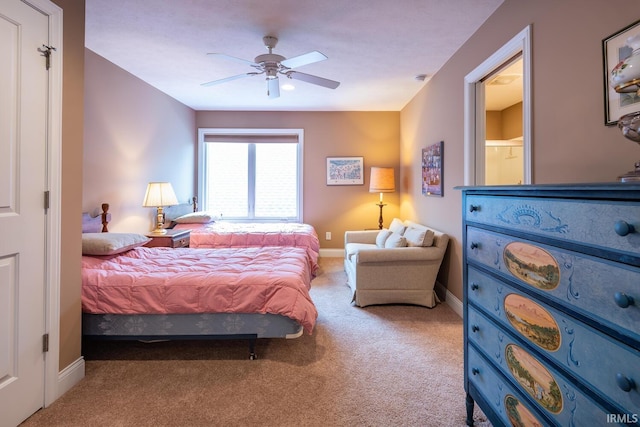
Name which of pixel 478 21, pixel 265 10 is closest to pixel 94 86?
pixel 265 10

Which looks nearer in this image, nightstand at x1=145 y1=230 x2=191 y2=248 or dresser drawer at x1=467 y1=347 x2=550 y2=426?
dresser drawer at x1=467 y1=347 x2=550 y2=426

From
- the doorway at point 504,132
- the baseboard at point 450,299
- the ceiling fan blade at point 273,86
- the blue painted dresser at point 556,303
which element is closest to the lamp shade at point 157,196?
the ceiling fan blade at point 273,86

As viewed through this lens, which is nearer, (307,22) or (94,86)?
(307,22)

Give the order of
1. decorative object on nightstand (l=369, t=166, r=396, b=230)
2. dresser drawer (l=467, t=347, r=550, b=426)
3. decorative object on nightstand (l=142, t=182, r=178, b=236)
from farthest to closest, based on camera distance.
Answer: decorative object on nightstand (l=369, t=166, r=396, b=230)
decorative object on nightstand (l=142, t=182, r=178, b=236)
dresser drawer (l=467, t=347, r=550, b=426)

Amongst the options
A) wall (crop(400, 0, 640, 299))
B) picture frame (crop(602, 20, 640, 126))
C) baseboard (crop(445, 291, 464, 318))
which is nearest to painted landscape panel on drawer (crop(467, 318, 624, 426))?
Answer: wall (crop(400, 0, 640, 299))

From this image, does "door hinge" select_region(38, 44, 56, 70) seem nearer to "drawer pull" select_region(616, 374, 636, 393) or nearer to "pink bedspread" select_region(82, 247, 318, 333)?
"pink bedspread" select_region(82, 247, 318, 333)

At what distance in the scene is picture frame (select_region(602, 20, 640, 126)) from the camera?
1.37m

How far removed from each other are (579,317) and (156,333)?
2341 millimetres

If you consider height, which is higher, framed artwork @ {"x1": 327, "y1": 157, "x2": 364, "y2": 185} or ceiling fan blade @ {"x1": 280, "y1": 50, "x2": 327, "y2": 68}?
ceiling fan blade @ {"x1": 280, "y1": 50, "x2": 327, "y2": 68}

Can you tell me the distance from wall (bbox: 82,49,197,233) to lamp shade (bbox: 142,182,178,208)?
0.28m

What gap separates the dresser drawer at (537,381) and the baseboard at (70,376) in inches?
92.4

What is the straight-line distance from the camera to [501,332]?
4.34 ft

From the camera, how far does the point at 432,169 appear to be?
3.97m

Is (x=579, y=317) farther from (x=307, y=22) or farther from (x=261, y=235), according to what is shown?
(x=261, y=235)
